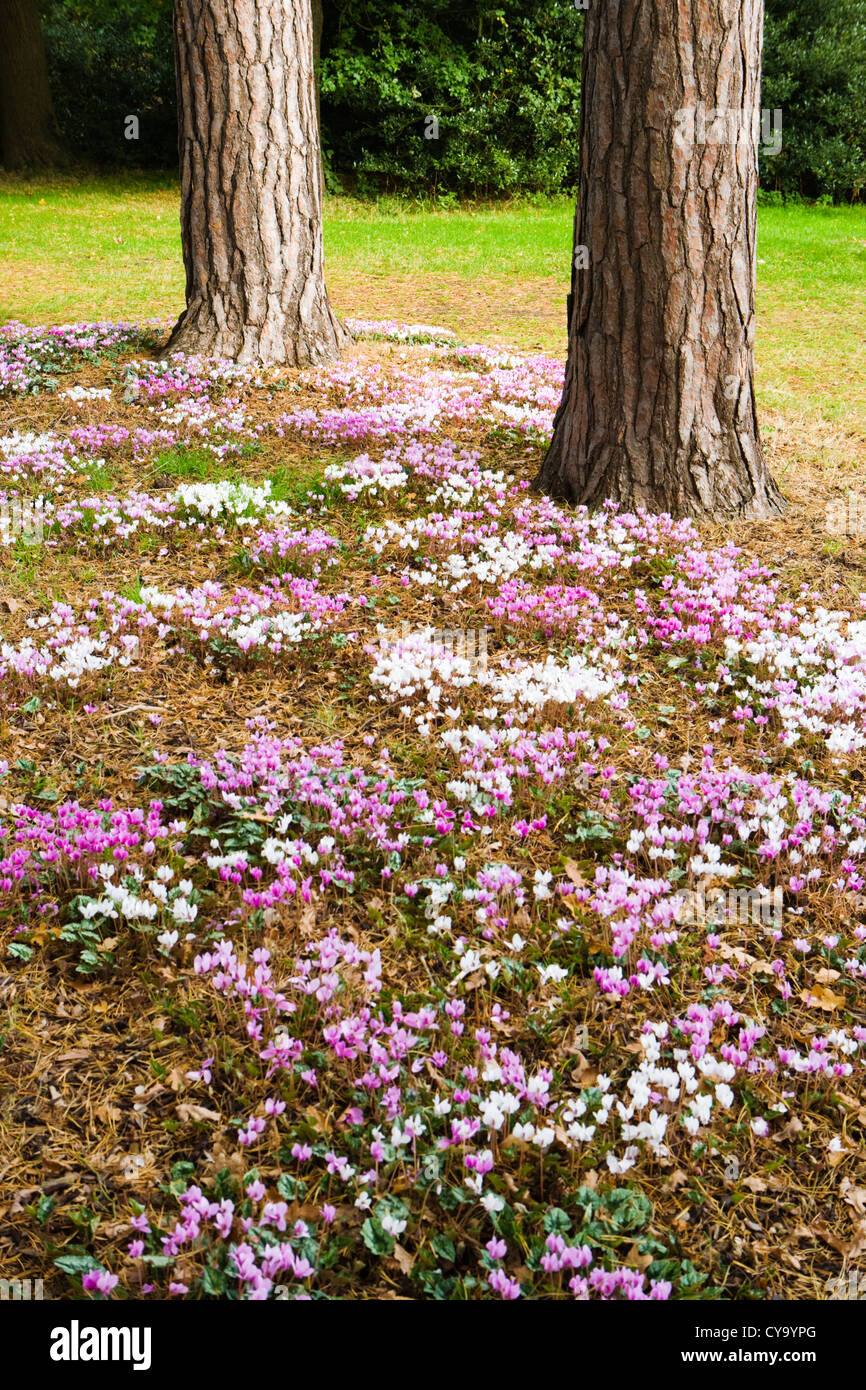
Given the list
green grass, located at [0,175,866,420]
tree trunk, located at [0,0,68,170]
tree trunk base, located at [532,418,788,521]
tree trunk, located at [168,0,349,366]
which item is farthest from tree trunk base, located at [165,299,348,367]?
tree trunk, located at [0,0,68,170]

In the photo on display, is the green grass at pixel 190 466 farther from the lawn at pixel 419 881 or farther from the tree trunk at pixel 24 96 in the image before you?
the tree trunk at pixel 24 96

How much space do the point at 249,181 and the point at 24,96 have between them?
71.8 feet

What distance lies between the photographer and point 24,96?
85.9 feet

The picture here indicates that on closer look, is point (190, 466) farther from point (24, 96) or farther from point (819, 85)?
point (819, 85)

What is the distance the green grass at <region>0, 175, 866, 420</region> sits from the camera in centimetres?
1399

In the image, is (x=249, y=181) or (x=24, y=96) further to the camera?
(x=24, y=96)

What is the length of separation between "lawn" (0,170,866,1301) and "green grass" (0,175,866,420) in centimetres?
582

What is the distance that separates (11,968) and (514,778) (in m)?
2.19

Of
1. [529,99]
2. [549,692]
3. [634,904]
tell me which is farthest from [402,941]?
[529,99]

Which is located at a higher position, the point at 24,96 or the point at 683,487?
the point at 24,96

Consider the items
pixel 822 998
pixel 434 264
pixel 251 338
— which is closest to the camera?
pixel 822 998

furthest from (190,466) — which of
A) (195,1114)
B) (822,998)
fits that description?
(822,998)
